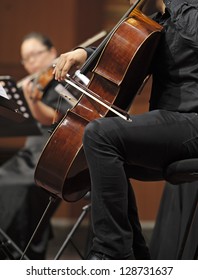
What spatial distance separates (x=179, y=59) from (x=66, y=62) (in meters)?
0.37

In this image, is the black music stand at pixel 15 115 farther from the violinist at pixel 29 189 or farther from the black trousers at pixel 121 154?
the black trousers at pixel 121 154

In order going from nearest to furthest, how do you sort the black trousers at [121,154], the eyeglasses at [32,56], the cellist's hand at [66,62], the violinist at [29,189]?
the black trousers at [121,154], the cellist's hand at [66,62], the violinist at [29,189], the eyeglasses at [32,56]

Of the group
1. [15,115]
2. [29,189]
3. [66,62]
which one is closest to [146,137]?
[66,62]

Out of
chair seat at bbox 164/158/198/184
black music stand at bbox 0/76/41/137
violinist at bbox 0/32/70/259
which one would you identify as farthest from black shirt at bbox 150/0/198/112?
violinist at bbox 0/32/70/259

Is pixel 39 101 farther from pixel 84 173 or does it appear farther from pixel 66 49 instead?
pixel 84 173

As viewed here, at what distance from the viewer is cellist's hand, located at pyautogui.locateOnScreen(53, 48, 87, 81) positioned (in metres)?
2.06

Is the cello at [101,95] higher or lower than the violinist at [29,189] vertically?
higher

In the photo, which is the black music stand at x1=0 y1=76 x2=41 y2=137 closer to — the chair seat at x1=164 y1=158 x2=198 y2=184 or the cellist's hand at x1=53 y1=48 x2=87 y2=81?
the cellist's hand at x1=53 y1=48 x2=87 y2=81

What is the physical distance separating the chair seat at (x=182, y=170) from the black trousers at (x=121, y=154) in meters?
0.02

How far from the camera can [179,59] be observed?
1977 millimetres

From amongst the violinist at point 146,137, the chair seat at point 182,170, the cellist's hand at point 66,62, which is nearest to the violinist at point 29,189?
the cellist's hand at point 66,62

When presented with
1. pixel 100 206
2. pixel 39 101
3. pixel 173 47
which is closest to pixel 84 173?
pixel 100 206

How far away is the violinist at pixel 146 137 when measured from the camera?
1.80 m

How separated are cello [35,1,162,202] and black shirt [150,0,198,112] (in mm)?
43
